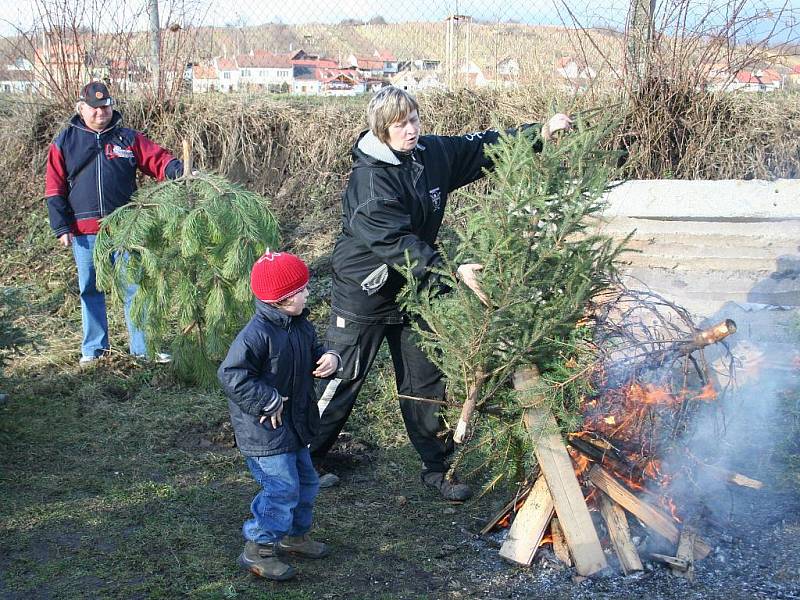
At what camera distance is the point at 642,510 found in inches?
153

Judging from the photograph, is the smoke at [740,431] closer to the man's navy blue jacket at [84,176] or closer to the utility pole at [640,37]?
the utility pole at [640,37]

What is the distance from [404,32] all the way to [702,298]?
5657mm

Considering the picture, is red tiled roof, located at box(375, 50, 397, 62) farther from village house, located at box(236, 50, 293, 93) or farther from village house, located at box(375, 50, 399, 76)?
village house, located at box(236, 50, 293, 93)

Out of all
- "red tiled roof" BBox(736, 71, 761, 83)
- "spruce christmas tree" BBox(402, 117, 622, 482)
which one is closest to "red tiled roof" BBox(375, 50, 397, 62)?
"red tiled roof" BBox(736, 71, 761, 83)

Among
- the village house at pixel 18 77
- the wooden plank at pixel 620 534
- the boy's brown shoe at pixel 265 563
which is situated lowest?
the boy's brown shoe at pixel 265 563

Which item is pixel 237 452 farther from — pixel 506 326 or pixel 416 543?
pixel 506 326

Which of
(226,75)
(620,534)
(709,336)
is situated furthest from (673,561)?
(226,75)

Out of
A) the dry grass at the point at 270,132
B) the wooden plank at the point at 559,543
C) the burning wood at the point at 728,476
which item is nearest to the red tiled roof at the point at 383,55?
the dry grass at the point at 270,132

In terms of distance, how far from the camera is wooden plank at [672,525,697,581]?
3.73 metres

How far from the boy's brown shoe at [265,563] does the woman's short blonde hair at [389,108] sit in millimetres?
2169

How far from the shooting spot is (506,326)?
143 inches

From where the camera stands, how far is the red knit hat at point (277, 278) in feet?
12.2

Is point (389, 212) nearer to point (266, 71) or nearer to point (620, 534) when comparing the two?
point (620, 534)

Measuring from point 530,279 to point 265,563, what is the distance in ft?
5.91
